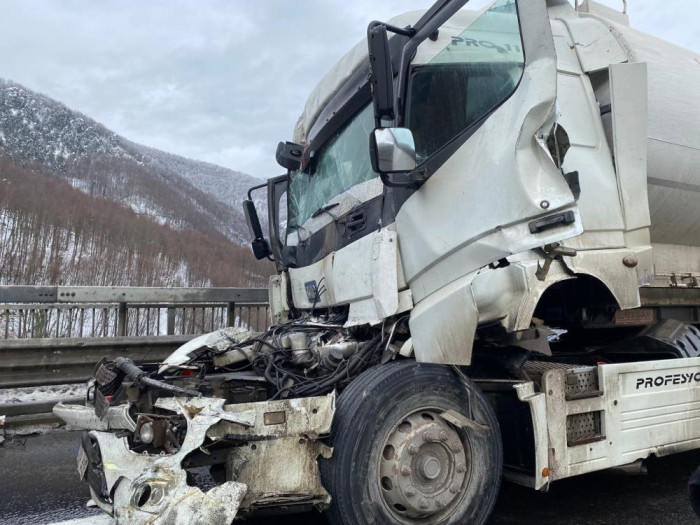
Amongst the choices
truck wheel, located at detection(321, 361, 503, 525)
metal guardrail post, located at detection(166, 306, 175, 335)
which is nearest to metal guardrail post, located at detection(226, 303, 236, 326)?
metal guardrail post, located at detection(166, 306, 175, 335)

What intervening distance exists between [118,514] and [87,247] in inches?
1017

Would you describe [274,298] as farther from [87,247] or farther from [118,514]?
[87,247]

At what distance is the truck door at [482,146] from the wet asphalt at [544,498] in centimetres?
171

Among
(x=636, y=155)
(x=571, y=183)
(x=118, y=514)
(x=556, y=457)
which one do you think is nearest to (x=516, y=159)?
(x=571, y=183)

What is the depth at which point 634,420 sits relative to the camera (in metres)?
3.28

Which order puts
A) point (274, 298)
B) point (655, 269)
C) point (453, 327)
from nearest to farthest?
point (453, 327) < point (655, 269) < point (274, 298)

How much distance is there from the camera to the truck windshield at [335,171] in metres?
3.57

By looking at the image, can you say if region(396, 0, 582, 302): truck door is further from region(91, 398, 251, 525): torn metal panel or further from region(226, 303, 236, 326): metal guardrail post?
region(226, 303, 236, 326): metal guardrail post

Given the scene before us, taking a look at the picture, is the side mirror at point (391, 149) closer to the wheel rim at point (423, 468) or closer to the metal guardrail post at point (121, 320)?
the wheel rim at point (423, 468)

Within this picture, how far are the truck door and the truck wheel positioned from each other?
547mm

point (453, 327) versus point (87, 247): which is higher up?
point (87, 247)

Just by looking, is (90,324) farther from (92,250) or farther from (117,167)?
(117,167)

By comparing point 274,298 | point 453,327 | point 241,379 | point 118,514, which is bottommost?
point 118,514

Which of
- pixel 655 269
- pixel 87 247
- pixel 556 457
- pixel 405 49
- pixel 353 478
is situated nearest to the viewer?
pixel 353 478
